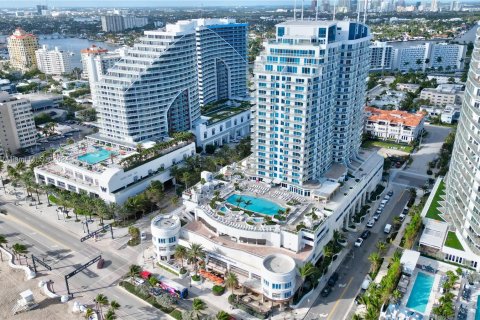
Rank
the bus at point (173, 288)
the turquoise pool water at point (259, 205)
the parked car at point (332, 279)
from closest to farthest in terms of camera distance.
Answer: the bus at point (173, 288) < the parked car at point (332, 279) < the turquoise pool water at point (259, 205)

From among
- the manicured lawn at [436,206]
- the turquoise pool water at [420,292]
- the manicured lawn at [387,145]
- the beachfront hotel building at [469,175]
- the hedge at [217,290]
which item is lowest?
the hedge at [217,290]

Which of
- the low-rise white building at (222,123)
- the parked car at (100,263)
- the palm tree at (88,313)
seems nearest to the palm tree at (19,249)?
the parked car at (100,263)

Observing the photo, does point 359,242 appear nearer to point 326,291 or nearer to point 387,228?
point 387,228

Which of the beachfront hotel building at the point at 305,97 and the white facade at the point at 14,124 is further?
the white facade at the point at 14,124

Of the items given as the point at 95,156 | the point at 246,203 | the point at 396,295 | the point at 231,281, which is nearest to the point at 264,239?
the point at 246,203

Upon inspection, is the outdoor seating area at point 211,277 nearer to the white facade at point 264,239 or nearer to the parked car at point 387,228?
the white facade at point 264,239

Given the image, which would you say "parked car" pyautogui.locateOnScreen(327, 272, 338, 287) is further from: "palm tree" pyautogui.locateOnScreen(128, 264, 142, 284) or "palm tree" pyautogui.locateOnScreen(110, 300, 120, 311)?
"palm tree" pyautogui.locateOnScreen(110, 300, 120, 311)

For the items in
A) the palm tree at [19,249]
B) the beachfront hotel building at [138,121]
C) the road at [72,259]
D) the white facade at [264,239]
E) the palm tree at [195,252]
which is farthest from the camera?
the beachfront hotel building at [138,121]

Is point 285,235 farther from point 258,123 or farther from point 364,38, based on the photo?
point 364,38
